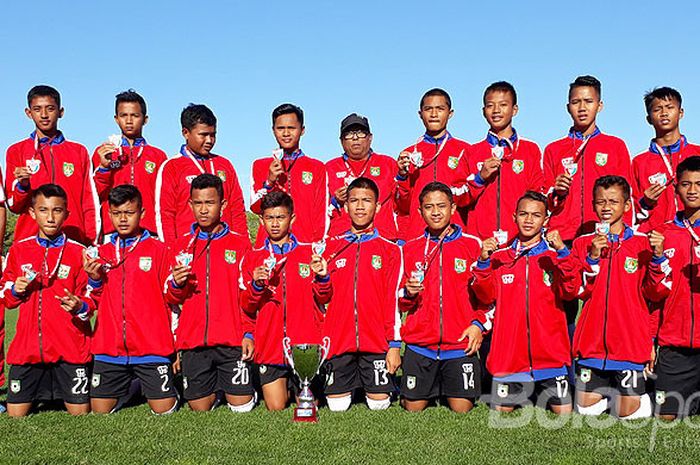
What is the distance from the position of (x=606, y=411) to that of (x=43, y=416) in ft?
20.0

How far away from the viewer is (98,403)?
744 cm

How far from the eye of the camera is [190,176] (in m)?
8.41

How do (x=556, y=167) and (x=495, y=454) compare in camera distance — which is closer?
(x=495, y=454)

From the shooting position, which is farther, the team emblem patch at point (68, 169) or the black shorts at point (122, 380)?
the team emblem patch at point (68, 169)

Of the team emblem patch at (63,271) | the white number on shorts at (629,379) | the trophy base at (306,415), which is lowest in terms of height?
the trophy base at (306,415)

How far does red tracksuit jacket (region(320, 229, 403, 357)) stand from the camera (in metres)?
7.52

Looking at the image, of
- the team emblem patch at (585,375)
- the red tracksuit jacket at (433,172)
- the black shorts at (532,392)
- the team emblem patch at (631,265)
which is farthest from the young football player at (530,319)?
the red tracksuit jacket at (433,172)

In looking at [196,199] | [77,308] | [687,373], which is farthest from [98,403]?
[687,373]

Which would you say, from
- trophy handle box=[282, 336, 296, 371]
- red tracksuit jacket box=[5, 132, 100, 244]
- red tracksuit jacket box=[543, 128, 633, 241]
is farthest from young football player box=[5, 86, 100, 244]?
red tracksuit jacket box=[543, 128, 633, 241]

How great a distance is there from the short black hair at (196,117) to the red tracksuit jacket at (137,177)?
0.67 m

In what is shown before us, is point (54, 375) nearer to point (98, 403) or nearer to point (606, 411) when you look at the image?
point (98, 403)

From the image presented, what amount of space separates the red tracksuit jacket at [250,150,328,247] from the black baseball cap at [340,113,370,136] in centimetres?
64

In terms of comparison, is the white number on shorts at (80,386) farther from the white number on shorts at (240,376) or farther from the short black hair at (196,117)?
the short black hair at (196,117)

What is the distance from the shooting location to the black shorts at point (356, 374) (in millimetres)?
7586
